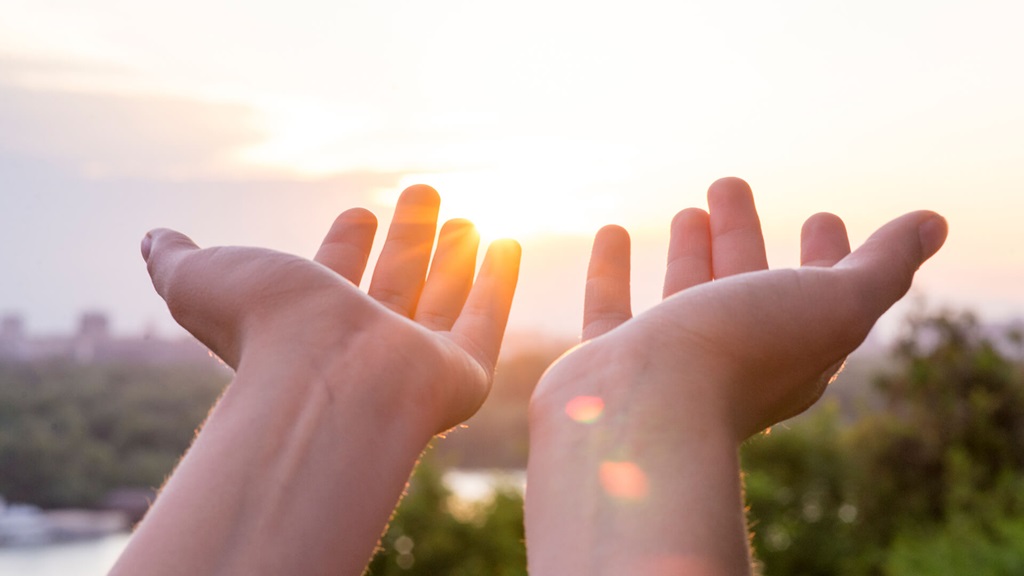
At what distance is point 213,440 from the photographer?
110 cm

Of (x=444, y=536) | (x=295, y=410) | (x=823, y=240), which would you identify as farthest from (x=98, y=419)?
(x=823, y=240)

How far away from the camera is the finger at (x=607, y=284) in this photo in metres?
1.50

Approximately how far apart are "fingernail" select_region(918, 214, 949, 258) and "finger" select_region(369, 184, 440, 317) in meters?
0.80

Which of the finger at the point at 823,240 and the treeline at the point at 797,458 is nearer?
the finger at the point at 823,240

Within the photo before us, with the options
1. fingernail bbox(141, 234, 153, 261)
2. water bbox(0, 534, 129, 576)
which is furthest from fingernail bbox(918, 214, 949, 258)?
water bbox(0, 534, 129, 576)

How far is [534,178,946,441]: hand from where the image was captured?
3.46ft

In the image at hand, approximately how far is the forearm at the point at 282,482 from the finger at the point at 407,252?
0.42 m

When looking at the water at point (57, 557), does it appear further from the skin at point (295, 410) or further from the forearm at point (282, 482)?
the forearm at point (282, 482)

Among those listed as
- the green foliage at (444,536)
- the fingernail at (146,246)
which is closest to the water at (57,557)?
the green foliage at (444,536)

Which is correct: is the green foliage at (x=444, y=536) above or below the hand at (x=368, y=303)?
below

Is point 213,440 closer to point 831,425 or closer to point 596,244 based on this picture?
point 596,244

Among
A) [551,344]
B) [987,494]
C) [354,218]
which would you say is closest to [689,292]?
[354,218]

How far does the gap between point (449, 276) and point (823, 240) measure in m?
0.62

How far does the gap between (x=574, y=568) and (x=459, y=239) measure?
2.79ft
